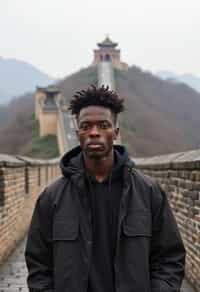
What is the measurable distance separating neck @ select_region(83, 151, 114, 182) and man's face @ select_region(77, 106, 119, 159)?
2 cm

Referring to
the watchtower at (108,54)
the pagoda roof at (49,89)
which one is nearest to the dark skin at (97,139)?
the pagoda roof at (49,89)

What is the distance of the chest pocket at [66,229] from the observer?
2.40 meters

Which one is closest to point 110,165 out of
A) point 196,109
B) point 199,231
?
point 199,231

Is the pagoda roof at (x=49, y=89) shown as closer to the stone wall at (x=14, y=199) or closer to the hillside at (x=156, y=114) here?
the hillside at (x=156, y=114)

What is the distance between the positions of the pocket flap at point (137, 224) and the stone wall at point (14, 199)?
458 centimetres

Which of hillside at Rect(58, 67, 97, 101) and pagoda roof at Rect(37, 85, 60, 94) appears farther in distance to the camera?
hillside at Rect(58, 67, 97, 101)

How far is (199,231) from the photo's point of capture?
526 centimetres

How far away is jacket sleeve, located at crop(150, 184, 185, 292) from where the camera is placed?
246 cm

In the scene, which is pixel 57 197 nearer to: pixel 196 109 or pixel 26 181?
pixel 26 181

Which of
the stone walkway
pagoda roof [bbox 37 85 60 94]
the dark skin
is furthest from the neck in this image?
pagoda roof [bbox 37 85 60 94]

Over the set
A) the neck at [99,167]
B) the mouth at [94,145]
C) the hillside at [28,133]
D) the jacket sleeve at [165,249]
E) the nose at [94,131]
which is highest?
the hillside at [28,133]

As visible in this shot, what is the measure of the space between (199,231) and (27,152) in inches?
1820

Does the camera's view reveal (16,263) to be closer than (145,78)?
Yes

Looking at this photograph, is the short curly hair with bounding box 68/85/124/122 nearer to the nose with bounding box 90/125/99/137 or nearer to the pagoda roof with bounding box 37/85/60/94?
the nose with bounding box 90/125/99/137
